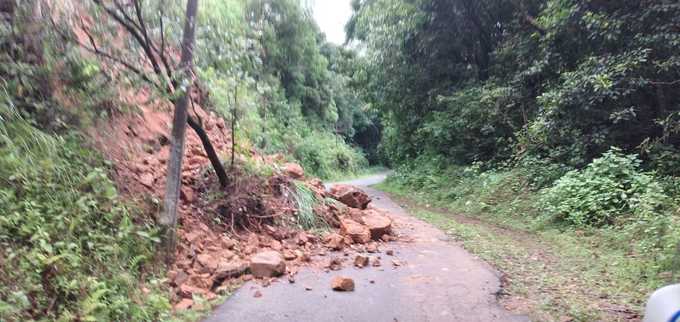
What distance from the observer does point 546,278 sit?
5379 millimetres

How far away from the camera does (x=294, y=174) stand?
30.6ft

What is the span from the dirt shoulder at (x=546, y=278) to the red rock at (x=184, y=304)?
3.17 metres

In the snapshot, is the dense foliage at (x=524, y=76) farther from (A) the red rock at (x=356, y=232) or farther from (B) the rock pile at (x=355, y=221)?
(A) the red rock at (x=356, y=232)

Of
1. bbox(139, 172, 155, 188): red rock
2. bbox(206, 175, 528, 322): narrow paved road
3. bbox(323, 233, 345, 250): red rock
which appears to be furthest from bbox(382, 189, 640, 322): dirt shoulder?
bbox(139, 172, 155, 188): red rock

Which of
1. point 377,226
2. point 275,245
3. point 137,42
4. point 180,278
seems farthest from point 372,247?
point 137,42

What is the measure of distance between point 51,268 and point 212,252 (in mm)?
2377

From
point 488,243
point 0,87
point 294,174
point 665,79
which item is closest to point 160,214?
point 0,87

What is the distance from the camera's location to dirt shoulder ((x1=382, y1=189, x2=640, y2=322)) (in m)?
4.23

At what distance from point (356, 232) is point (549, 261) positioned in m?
2.91

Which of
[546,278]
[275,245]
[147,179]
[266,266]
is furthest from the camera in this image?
[275,245]

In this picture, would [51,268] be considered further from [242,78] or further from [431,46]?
[431,46]

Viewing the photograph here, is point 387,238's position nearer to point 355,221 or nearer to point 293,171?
point 355,221

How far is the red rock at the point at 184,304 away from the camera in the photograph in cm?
443

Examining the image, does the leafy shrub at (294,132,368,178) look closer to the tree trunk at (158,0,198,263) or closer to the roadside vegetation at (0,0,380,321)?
the roadside vegetation at (0,0,380,321)
